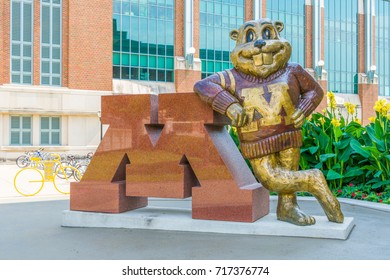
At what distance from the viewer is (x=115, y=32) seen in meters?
26.3

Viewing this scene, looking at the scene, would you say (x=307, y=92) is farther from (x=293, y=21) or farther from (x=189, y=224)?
(x=293, y=21)

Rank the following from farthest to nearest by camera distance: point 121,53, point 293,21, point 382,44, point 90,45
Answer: point 382,44 < point 293,21 < point 121,53 < point 90,45

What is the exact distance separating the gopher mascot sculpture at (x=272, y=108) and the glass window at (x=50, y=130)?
19527 mm

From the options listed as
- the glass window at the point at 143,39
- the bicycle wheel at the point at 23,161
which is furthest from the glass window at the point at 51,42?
the bicycle wheel at the point at 23,161

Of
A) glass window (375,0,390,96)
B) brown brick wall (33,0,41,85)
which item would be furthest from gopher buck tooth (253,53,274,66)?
glass window (375,0,390,96)

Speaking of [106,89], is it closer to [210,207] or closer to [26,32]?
[26,32]

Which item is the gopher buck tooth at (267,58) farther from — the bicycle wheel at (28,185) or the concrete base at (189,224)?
the bicycle wheel at (28,185)

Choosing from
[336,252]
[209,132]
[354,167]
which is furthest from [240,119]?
[354,167]

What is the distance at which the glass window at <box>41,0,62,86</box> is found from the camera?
23.8 meters

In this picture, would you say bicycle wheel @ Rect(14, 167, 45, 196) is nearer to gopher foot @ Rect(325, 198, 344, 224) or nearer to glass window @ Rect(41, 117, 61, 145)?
gopher foot @ Rect(325, 198, 344, 224)

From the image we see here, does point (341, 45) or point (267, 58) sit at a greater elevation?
point (341, 45)

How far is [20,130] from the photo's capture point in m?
22.9

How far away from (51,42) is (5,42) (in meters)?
2.30

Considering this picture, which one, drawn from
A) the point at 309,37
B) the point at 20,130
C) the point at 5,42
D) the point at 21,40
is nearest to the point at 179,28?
the point at 21,40
